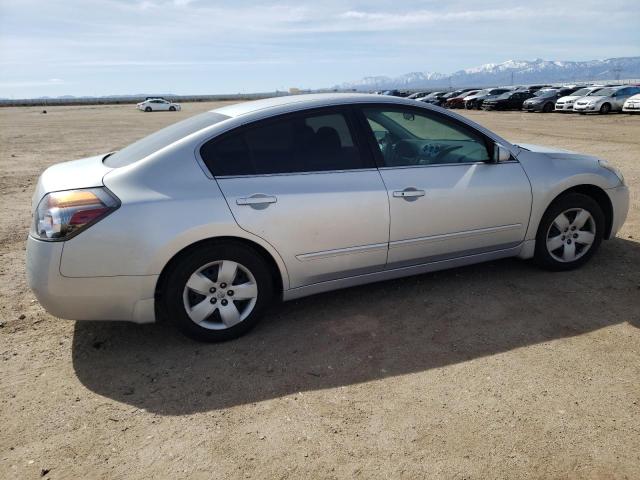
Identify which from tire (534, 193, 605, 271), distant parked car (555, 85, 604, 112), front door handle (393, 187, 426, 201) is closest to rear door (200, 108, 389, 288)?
front door handle (393, 187, 426, 201)

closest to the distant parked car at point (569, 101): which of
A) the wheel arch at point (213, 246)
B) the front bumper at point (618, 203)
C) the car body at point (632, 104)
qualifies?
the car body at point (632, 104)

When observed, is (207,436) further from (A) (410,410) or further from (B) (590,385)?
(B) (590,385)

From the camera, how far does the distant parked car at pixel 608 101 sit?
28219 mm

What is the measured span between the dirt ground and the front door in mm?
458

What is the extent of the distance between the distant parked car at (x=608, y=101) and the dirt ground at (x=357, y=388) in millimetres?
27880

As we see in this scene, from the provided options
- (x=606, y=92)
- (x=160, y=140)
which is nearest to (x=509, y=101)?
(x=606, y=92)

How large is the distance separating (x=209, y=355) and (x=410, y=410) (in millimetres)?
1387

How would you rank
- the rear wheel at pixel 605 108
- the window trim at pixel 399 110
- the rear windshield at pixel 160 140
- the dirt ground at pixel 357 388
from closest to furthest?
the dirt ground at pixel 357 388 → the rear windshield at pixel 160 140 → the window trim at pixel 399 110 → the rear wheel at pixel 605 108

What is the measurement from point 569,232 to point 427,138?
5.08 ft

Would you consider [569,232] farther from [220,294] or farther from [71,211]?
[71,211]

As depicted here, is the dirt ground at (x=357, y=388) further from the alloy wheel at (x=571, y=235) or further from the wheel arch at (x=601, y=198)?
the wheel arch at (x=601, y=198)

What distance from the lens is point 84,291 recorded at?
10.4 ft

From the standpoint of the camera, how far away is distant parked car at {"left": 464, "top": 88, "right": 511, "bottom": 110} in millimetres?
40219

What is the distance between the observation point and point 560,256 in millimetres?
4555
